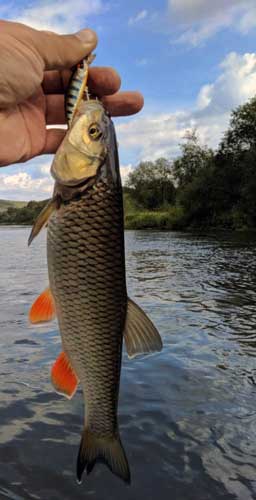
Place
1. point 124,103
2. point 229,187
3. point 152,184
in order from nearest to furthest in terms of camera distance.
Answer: point 124,103, point 229,187, point 152,184

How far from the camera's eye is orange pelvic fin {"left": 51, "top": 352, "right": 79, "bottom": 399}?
254 centimetres

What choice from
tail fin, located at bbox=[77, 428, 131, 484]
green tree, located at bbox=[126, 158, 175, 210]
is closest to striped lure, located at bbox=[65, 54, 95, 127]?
tail fin, located at bbox=[77, 428, 131, 484]

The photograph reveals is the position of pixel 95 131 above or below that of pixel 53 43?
below

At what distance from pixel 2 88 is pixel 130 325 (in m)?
1.59

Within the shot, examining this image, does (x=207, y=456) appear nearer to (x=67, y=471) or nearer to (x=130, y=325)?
(x=67, y=471)

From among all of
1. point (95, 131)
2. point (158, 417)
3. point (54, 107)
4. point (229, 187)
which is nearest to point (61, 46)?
point (54, 107)

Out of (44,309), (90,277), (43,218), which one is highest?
(43,218)

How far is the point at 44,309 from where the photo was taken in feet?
8.07

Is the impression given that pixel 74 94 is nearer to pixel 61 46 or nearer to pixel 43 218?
pixel 43 218

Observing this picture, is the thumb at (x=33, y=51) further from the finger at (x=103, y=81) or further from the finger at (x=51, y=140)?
the finger at (x=51, y=140)

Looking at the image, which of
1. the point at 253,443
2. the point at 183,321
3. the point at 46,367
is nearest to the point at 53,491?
the point at 253,443

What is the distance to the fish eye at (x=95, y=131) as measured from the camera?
89.6 inches

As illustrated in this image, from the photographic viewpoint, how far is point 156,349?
97.9 inches

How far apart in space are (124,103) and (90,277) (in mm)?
1473
